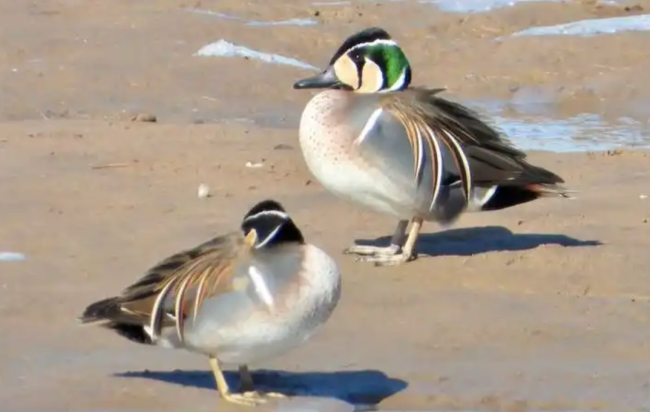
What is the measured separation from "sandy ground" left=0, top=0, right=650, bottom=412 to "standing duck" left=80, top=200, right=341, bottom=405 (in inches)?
11.0

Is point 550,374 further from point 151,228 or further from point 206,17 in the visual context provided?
point 206,17

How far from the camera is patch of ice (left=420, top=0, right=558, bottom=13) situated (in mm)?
17859

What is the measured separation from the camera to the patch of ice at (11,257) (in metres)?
7.45

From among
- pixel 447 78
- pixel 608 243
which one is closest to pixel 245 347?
pixel 608 243

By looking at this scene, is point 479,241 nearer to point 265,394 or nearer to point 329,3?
point 265,394

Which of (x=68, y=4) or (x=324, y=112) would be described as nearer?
(x=324, y=112)

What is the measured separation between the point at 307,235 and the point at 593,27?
29.8 feet

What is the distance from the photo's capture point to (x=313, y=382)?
6.17m

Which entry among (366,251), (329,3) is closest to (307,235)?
(366,251)

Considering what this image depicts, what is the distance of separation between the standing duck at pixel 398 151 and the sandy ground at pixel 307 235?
0.27 m

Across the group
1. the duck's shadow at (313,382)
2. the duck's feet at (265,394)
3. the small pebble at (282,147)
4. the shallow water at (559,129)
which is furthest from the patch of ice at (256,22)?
the duck's feet at (265,394)

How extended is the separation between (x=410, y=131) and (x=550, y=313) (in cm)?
121

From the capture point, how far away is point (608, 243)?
26.8 feet

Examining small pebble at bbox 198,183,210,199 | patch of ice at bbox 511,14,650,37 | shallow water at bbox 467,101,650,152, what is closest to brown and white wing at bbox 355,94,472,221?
small pebble at bbox 198,183,210,199
